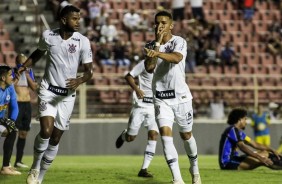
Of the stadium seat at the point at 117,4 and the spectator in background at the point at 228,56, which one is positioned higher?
the stadium seat at the point at 117,4

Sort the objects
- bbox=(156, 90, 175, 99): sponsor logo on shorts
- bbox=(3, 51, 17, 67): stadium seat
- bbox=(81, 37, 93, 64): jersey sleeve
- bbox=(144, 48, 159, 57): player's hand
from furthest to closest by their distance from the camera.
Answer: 1. bbox=(3, 51, 17, 67): stadium seat
2. bbox=(156, 90, 175, 99): sponsor logo on shorts
3. bbox=(81, 37, 93, 64): jersey sleeve
4. bbox=(144, 48, 159, 57): player's hand

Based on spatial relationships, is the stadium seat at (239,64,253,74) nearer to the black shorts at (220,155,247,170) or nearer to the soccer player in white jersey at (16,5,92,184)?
the black shorts at (220,155,247,170)

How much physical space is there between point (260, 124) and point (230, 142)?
30.3ft

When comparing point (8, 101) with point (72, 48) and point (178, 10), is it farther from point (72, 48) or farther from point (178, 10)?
point (178, 10)

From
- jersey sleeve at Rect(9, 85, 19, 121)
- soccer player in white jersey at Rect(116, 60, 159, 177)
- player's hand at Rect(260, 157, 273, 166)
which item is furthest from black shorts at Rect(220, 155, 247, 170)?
jersey sleeve at Rect(9, 85, 19, 121)

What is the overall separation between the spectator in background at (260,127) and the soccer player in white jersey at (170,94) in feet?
44.6

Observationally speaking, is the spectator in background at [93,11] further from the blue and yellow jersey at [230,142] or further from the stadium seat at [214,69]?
the blue and yellow jersey at [230,142]

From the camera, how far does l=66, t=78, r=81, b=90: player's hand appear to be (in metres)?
13.8

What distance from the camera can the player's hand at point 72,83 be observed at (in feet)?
45.3

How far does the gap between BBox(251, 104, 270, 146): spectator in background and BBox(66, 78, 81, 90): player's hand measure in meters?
14.6

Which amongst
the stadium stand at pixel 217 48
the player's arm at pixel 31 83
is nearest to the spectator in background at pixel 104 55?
the stadium stand at pixel 217 48

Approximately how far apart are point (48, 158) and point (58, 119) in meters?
0.57

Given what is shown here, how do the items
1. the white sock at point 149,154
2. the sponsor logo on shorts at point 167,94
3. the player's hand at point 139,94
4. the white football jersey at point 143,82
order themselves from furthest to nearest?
the white football jersey at point 143,82
the white sock at point 149,154
the player's hand at point 139,94
the sponsor logo on shorts at point 167,94

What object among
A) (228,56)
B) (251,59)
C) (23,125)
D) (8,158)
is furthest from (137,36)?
(8,158)
